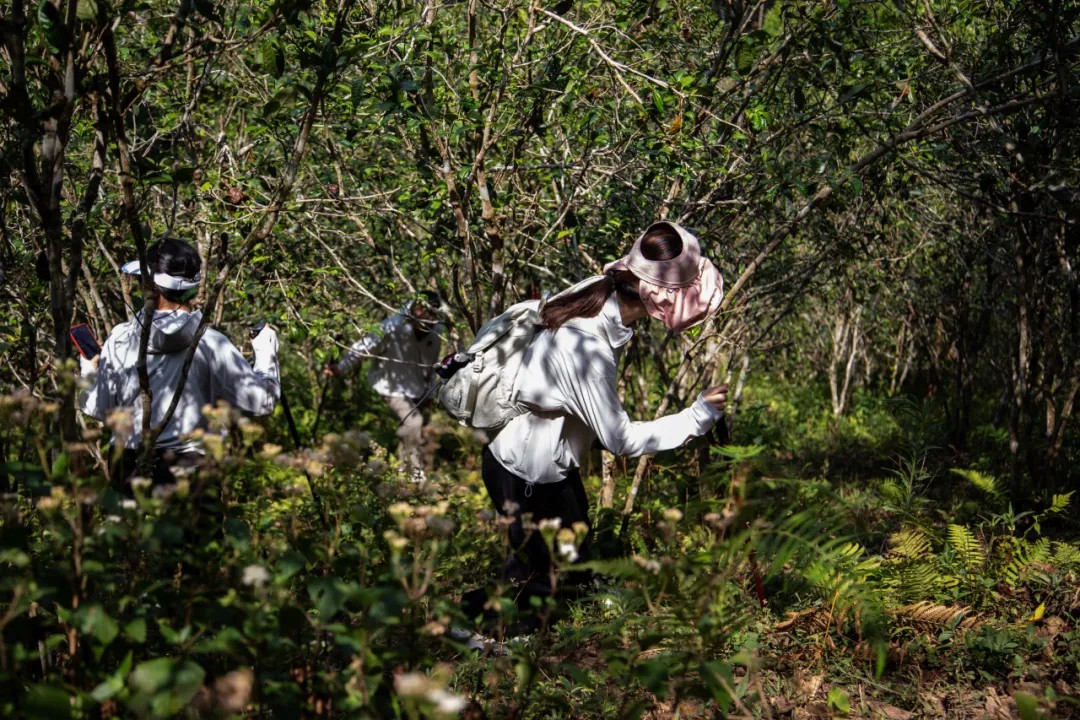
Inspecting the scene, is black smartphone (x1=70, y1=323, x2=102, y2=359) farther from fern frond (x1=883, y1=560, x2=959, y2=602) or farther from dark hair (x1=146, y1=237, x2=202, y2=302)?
fern frond (x1=883, y1=560, x2=959, y2=602)

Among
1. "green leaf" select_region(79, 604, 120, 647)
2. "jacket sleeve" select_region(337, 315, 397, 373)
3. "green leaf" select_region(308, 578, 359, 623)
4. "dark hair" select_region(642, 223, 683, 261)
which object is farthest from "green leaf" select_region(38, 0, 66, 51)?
"jacket sleeve" select_region(337, 315, 397, 373)

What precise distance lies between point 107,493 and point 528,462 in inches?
71.4

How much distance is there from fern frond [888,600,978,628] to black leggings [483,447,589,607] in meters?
1.33

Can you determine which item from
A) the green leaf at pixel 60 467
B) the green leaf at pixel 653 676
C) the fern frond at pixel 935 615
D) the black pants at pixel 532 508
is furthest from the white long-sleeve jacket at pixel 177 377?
the fern frond at pixel 935 615

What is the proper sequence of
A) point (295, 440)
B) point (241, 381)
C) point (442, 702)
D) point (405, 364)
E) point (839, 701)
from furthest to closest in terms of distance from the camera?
point (405, 364), point (295, 440), point (241, 381), point (839, 701), point (442, 702)

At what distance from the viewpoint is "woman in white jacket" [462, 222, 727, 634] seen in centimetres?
336

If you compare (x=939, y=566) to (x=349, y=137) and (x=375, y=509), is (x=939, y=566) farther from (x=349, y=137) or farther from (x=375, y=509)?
(x=349, y=137)

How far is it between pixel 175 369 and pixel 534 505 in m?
1.56

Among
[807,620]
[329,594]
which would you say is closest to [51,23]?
[329,594]

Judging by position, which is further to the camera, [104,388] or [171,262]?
[104,388]

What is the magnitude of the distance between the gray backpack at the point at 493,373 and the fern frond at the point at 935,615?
1.74 m

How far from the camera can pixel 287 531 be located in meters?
2.30

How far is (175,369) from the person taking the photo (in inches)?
150

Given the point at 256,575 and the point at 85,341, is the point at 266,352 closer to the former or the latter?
the point at 85,341
